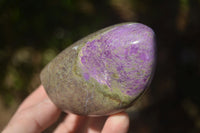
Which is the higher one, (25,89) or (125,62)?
(125,62)

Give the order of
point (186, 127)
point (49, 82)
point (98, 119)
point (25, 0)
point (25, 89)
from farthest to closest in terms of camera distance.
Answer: point (186, 127) → point (25, 89) → point (25, 0) → point (98, 119) → point (49, 82)

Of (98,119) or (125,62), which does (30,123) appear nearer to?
(98,119)

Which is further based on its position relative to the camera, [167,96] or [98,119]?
[167,96]

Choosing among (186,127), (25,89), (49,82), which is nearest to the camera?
(49,82)

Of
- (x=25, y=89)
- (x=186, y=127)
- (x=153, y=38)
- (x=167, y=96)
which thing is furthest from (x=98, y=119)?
(x=186, y=127)

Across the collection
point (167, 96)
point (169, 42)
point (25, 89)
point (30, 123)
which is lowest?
point (167, 96)
